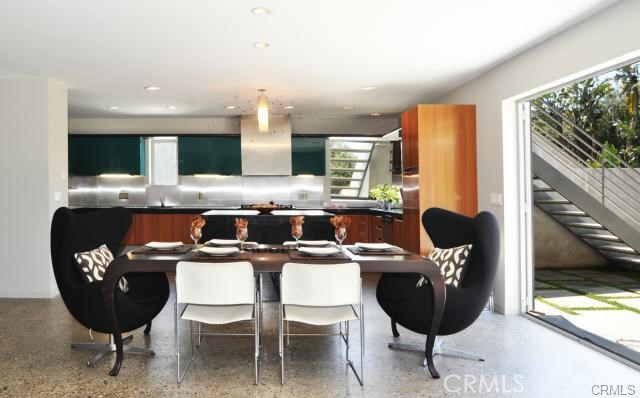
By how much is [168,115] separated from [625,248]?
756 centimetres

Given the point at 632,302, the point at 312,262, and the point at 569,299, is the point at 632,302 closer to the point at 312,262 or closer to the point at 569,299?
the point at 569,299

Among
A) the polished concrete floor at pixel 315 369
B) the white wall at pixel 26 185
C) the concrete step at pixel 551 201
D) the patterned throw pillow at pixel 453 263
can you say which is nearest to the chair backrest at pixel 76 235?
the polished concrete floor at pixel 315 369

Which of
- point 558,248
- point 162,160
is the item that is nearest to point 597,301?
point 558,248

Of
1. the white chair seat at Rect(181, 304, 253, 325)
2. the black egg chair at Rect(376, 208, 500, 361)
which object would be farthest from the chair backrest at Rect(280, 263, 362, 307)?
the black egg chair at Rect(376, 208, 500, 361)

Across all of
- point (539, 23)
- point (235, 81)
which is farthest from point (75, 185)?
point (539, 23)

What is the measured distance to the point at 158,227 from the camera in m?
7.86

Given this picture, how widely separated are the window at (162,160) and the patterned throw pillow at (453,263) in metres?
6.39

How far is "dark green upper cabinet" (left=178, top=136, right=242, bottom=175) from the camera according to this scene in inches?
331

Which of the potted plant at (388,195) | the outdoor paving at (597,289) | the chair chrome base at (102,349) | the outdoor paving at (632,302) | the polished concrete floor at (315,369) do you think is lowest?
the polished concrete floor at (315,369)

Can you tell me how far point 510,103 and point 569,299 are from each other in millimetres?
2333

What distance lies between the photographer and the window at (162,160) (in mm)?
8750

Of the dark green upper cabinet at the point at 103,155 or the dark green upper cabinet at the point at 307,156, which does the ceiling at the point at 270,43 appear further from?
the dark green upper cabinet at the point at 307,156

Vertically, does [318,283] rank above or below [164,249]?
below

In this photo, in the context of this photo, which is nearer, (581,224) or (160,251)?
(160,251)
